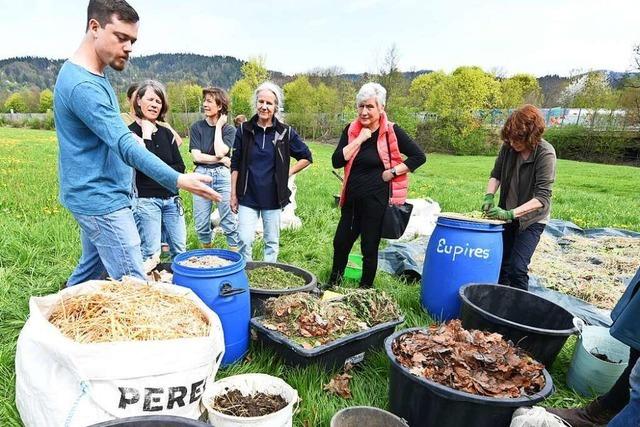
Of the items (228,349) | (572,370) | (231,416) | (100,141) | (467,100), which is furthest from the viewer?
(467,100)

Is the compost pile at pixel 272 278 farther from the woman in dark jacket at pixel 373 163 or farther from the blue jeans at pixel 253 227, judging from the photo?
the woman in dark jacket at pixel 373 163

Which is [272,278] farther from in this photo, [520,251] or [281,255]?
[520,251]

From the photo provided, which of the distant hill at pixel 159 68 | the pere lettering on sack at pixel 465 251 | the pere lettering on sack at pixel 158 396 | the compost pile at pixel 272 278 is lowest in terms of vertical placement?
the compost pile at pixel 272 278

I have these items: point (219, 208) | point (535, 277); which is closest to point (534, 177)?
point (535, 277)

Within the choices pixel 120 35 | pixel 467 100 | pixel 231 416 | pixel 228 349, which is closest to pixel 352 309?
pixel 228 349

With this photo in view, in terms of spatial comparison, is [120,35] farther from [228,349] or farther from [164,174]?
[228,349]

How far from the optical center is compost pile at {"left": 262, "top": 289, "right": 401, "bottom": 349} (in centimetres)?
252

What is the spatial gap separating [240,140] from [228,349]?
190 centimetres

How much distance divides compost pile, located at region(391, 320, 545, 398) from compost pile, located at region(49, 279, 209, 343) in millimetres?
1105

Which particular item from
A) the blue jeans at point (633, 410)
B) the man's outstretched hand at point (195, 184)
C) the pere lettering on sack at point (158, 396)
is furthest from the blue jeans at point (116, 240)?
the blue jeans at point (633, 410)

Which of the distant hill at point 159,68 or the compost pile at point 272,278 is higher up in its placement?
the distant hill at point 159,68

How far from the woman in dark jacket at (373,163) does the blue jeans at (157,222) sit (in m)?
1.65

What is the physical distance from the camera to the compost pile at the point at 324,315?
2518 millimetres

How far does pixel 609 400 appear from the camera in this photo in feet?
7.02
